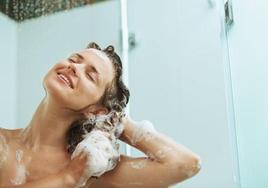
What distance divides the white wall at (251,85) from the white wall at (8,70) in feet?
3.31

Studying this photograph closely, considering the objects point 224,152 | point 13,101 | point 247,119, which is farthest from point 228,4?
point 13,101

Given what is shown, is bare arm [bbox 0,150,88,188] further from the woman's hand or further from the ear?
the ear

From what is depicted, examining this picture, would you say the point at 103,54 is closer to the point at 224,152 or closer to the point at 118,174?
the point at 118,174

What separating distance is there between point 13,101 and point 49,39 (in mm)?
341

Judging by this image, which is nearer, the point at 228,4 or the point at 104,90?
the point at 104,90

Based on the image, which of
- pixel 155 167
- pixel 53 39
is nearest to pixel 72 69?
pixel 155 167

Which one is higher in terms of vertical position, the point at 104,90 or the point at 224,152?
the point at 104,90

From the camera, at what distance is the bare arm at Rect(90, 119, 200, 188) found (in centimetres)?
121

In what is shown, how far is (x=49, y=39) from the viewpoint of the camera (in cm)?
219

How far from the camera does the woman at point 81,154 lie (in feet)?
3.99

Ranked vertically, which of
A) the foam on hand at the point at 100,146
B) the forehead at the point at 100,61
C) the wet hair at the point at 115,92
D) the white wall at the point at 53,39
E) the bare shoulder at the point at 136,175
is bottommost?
the bare shoulder at the point at 136,175

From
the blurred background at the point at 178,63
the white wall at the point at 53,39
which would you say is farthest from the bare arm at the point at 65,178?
the white wall at the point at 53,39

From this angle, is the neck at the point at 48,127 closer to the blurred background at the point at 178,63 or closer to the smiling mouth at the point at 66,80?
the smiling mouth at the point at 66,80

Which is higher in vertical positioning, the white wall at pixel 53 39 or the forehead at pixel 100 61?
the white wall at pixel 53 39
